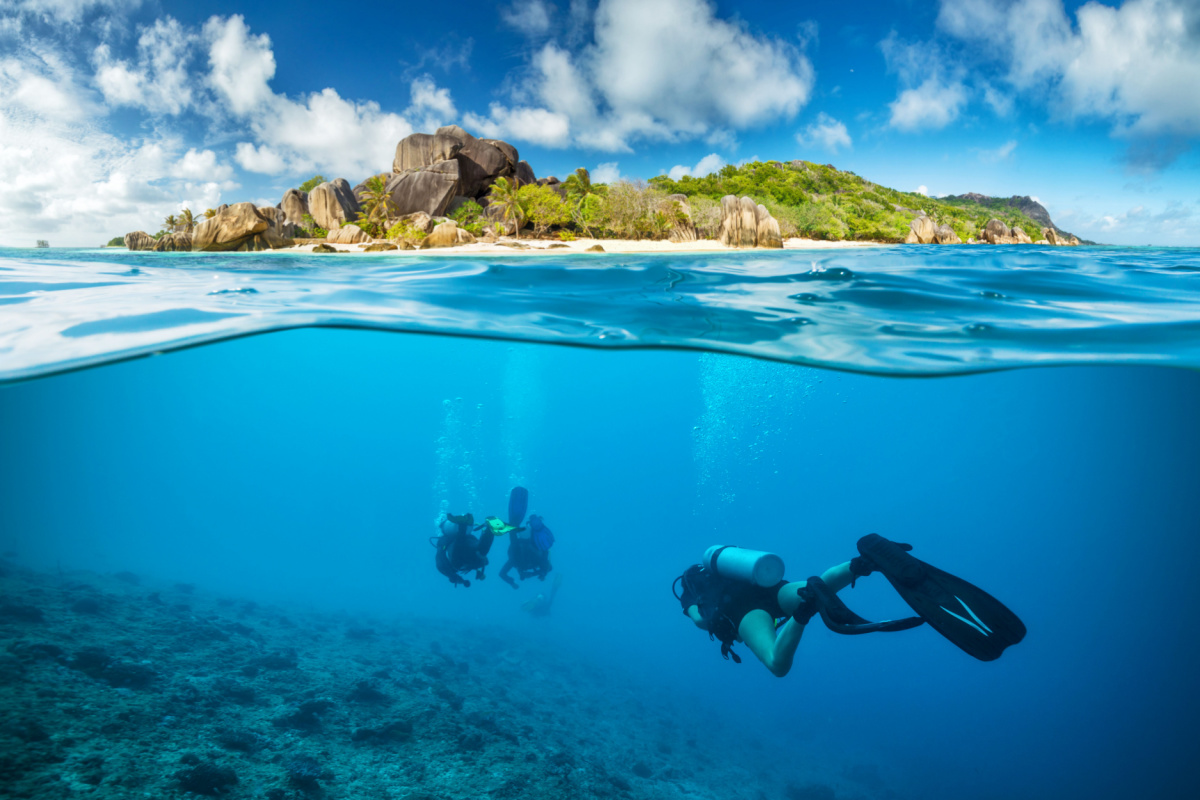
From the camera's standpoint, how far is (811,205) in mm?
49000

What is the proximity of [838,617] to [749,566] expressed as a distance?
1.18 meters

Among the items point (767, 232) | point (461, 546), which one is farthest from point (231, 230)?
point (767, 232)

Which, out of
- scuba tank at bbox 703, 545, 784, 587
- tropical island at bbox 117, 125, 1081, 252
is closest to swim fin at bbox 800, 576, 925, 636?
→ scuba tank at bbox 703, 545, 784, 587

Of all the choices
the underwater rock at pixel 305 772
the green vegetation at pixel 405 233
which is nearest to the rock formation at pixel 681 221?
the green vegetation at pixel 405 233

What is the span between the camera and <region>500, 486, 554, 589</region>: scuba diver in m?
10.0

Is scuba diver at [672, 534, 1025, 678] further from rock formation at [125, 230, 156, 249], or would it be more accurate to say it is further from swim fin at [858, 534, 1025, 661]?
rock formation at [125, 230, 156, 249]

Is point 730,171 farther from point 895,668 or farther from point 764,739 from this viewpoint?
point 764,739

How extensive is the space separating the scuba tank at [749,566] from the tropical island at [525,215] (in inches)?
856

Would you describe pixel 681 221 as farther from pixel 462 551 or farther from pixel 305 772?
pixel 305 772

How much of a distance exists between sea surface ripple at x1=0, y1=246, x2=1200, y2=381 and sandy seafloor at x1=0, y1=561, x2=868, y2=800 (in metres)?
4.46

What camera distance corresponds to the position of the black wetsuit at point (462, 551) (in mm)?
9352

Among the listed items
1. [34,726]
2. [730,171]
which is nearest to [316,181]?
[730,171]

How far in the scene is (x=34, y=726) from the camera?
489cm

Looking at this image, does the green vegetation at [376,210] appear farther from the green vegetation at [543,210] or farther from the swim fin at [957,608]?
the swim fin at [957,608]
